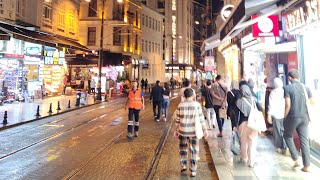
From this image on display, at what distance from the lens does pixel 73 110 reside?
64.4ft

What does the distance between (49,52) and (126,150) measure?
2030cm

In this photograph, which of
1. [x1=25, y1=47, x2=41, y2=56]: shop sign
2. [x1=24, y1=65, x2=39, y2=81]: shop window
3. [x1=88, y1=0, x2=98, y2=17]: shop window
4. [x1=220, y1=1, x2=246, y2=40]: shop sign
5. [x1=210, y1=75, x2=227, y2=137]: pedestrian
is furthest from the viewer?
[x1=88, y1=0, x2=98, y2=17]: shop window

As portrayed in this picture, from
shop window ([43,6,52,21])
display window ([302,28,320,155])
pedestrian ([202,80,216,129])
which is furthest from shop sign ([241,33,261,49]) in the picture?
shop window ([43,6,52,21])

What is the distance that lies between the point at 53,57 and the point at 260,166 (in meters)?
23.8

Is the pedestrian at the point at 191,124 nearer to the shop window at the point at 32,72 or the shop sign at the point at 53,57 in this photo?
the shop window at the point at 32,72

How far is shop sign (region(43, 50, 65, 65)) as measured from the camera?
2625 centimetres

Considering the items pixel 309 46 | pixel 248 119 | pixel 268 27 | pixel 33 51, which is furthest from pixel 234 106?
pixel 33 51

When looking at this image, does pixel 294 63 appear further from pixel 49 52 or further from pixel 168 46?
pixel 168 46

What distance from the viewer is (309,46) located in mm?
7855

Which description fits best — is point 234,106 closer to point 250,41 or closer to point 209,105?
point 209,105

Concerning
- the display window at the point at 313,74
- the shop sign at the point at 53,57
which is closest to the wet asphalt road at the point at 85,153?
the display window at the point at 313,74

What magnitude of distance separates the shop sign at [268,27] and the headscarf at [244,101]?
2.90 metres

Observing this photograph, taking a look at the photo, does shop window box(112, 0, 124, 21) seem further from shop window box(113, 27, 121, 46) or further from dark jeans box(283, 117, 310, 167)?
dark jeans box(283, 117, 310, 167)

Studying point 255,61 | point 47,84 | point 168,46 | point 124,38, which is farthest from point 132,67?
point 255,61
